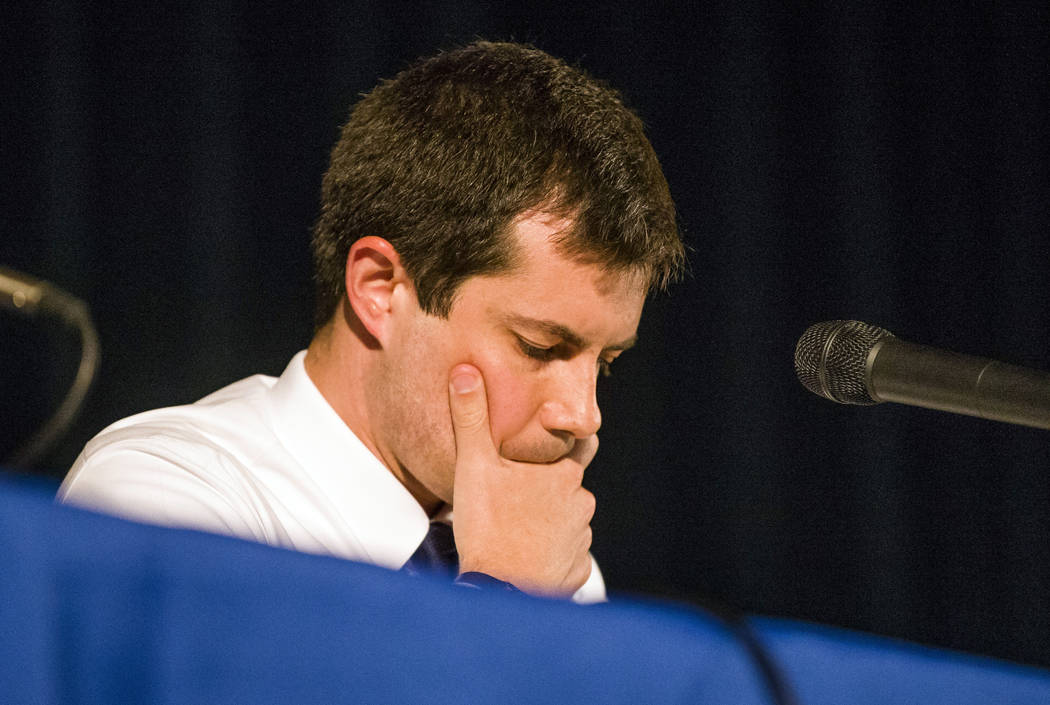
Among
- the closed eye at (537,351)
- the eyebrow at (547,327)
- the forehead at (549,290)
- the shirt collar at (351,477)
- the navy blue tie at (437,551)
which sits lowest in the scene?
the navy blue tie at (437,551)

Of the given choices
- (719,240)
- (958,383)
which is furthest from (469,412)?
(719,240)

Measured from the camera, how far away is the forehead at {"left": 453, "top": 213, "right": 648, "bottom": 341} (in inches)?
49.2

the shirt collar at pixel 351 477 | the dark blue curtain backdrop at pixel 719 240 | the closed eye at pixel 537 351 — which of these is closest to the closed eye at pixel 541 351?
the closed eye at pixel 537 351

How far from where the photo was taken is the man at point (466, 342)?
122 cm

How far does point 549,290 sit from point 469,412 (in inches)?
6.7

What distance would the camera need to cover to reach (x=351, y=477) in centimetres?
131

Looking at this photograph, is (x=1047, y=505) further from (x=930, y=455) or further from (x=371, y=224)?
(x=371, y=224)

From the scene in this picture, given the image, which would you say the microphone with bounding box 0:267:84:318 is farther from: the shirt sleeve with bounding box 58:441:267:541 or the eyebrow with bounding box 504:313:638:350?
the eyebrow with bounding box 504:313:638:350

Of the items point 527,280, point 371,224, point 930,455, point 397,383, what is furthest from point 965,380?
point 930,455

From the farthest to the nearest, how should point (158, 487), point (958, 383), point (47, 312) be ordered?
1. point (47, 312)
2. point (158, 487)
3. point (958, 383)

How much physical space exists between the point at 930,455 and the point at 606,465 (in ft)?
3.33

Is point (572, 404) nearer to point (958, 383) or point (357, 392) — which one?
point (357, 392)

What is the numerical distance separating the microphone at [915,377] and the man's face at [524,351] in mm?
333

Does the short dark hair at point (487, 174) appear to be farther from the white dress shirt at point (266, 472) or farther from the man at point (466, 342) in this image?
the white dress shirt at point (266, 472)
